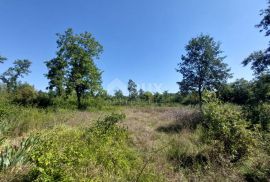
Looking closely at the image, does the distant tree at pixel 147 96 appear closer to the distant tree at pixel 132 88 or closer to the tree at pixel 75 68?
the distant tree at pixel 132 88

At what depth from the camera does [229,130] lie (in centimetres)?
631

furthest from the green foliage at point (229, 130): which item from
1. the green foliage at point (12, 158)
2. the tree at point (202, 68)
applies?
the tree at point (202, 68)

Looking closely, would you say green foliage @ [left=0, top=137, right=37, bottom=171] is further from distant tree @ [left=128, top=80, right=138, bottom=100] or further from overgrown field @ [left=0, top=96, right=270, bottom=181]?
distant tree @ [left=128, top=80, right=138, bottom=100]

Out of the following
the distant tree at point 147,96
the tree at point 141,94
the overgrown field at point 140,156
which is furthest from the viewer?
the tree at point 141,94

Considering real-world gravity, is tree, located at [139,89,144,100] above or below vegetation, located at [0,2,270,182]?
above

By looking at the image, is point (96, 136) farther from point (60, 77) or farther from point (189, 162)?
point (60, 77)

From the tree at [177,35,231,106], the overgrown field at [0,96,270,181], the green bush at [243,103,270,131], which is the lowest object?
the overgrown field at [0,96,270,181]

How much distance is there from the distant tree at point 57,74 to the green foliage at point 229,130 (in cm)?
2035

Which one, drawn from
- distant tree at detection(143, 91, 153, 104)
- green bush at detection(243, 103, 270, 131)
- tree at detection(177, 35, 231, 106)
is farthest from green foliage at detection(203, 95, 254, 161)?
distant tree at detection(143, 91, 153, 104)

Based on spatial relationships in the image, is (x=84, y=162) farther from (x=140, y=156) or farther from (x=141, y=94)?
(x=141, y=94)

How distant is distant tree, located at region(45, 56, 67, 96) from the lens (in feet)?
80.4

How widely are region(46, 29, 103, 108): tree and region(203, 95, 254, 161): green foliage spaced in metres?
19.7

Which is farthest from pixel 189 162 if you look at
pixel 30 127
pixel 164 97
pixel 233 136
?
pixel 164 97

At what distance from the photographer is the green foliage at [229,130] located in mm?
6215
